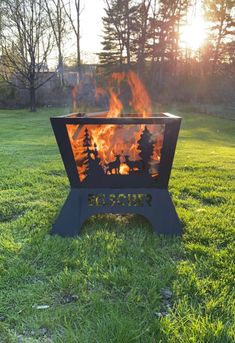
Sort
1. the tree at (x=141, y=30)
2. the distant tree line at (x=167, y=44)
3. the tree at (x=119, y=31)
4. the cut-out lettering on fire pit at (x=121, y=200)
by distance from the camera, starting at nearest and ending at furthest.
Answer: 1. the cut-out lettering on fire pit at (x=121, y=200)
2. the distant tree line at (x=167, y=44)
3. the tree at (x=141, y=30)
4. the tree at (x=119, y=31)

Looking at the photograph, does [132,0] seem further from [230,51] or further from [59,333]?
[59,333]

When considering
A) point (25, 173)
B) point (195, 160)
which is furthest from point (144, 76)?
point (25, 173)

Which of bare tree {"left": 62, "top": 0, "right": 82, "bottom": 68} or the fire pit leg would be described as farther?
bare tree {"left": 62, "top": 0, "right": 82, "bottom": 68}

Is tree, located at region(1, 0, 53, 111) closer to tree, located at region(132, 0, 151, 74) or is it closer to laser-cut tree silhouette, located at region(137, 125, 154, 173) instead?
tree, located at region(132, 0, 151, 74)

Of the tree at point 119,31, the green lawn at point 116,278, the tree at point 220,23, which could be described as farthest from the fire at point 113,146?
the tree at point 220,23

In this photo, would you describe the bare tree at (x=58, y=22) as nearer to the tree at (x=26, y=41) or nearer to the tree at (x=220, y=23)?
the tree at (x=26, y=41)

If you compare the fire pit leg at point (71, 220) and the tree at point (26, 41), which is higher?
the tree at point (26, 41)

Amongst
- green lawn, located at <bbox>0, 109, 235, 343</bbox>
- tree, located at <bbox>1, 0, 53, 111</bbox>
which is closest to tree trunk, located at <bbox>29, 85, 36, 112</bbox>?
tree, located at <bbox>1, 0, 53, 111</bbox>

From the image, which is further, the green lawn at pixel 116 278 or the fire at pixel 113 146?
the fire at pixel 113 146

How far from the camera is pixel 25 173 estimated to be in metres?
3.74

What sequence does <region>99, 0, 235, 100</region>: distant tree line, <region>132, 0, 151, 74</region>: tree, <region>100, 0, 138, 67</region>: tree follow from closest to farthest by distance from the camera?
<region>99, 0, 235, 100</region>: distant tree line → <region>132, 0, 151, 74</region>: tree → <region>100, 0, 138, 67</region>: tree

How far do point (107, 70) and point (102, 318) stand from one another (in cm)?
1861

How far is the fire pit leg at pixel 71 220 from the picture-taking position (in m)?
2.05

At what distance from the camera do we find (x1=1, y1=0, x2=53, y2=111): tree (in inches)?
655
